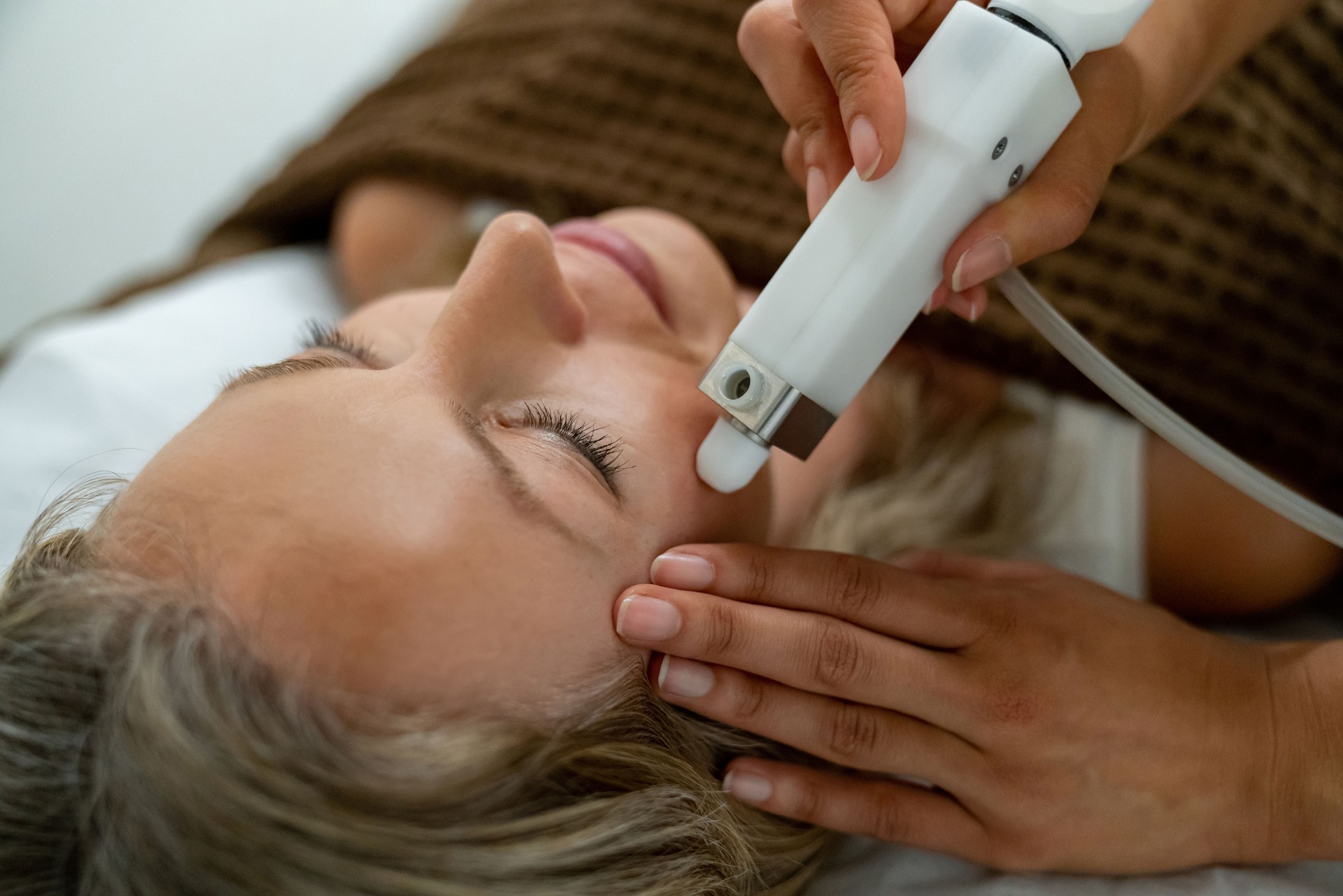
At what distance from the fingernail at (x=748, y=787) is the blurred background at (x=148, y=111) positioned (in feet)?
4.72

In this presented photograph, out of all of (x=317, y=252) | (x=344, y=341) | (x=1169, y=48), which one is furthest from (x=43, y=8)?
(x=1169, y=48)

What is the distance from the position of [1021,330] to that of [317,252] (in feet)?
3.29

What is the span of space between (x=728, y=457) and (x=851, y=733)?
0.71 feet

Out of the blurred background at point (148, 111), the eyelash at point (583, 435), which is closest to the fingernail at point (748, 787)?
the eyelash at point (583, 435)

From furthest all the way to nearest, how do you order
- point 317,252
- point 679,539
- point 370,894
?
point 317,252 < point 679,539 < point 370,894

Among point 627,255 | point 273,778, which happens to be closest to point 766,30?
point 627,255

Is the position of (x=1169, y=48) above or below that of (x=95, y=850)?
above

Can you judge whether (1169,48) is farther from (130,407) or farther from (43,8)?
(43,8)

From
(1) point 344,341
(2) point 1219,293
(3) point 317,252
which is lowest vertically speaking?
(3) point 317,252

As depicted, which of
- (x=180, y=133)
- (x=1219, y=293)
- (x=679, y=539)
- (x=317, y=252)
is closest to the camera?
(x=679, y=539)

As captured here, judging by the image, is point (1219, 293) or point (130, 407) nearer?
point (1219, 293)

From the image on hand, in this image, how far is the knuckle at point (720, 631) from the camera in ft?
2.05

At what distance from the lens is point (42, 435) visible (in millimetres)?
1059

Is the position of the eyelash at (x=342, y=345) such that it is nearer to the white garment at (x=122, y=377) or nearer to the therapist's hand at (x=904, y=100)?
the white garment at (x=122, y=377)
